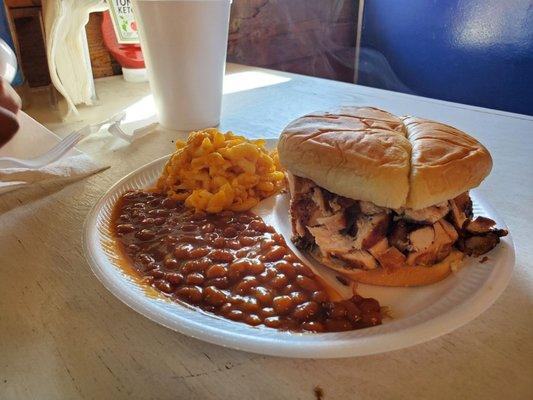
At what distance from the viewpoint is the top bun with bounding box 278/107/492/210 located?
915 millimetres

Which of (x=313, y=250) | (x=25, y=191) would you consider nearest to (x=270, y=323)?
(x=313, y=250)

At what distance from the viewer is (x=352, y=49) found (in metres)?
4.14

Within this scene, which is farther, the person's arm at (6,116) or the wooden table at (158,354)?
the person's arm at (6,116)

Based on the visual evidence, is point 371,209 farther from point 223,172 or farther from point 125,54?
point 125,54

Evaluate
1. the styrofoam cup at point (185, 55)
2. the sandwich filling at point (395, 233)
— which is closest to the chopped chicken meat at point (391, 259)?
the sandwich filling at point (395, 233)

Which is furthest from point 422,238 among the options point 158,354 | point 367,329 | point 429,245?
point 158,354

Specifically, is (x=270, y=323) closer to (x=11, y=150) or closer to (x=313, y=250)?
(x=313, y=250)

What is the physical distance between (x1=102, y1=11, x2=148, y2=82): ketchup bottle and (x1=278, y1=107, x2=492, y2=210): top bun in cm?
183

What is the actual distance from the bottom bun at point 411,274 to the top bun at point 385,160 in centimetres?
13

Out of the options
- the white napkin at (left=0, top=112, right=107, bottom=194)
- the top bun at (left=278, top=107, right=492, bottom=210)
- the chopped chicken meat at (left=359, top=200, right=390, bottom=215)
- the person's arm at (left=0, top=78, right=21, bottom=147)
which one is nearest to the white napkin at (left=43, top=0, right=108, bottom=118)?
the white napkin at (left=0, top=112, right=107, bottom=194)

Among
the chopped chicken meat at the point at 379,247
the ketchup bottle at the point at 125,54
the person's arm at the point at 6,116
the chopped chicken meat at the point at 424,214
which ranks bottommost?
the ketchup bottle at the point at 125,54

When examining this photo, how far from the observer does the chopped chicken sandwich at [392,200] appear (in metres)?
0.92

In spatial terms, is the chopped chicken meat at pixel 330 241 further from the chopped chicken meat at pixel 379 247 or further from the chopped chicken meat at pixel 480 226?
the chopped chicken meat at pixel 480 226

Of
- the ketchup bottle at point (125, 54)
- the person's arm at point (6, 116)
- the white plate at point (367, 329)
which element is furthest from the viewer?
the ketchup bottle at point (125, 54)
